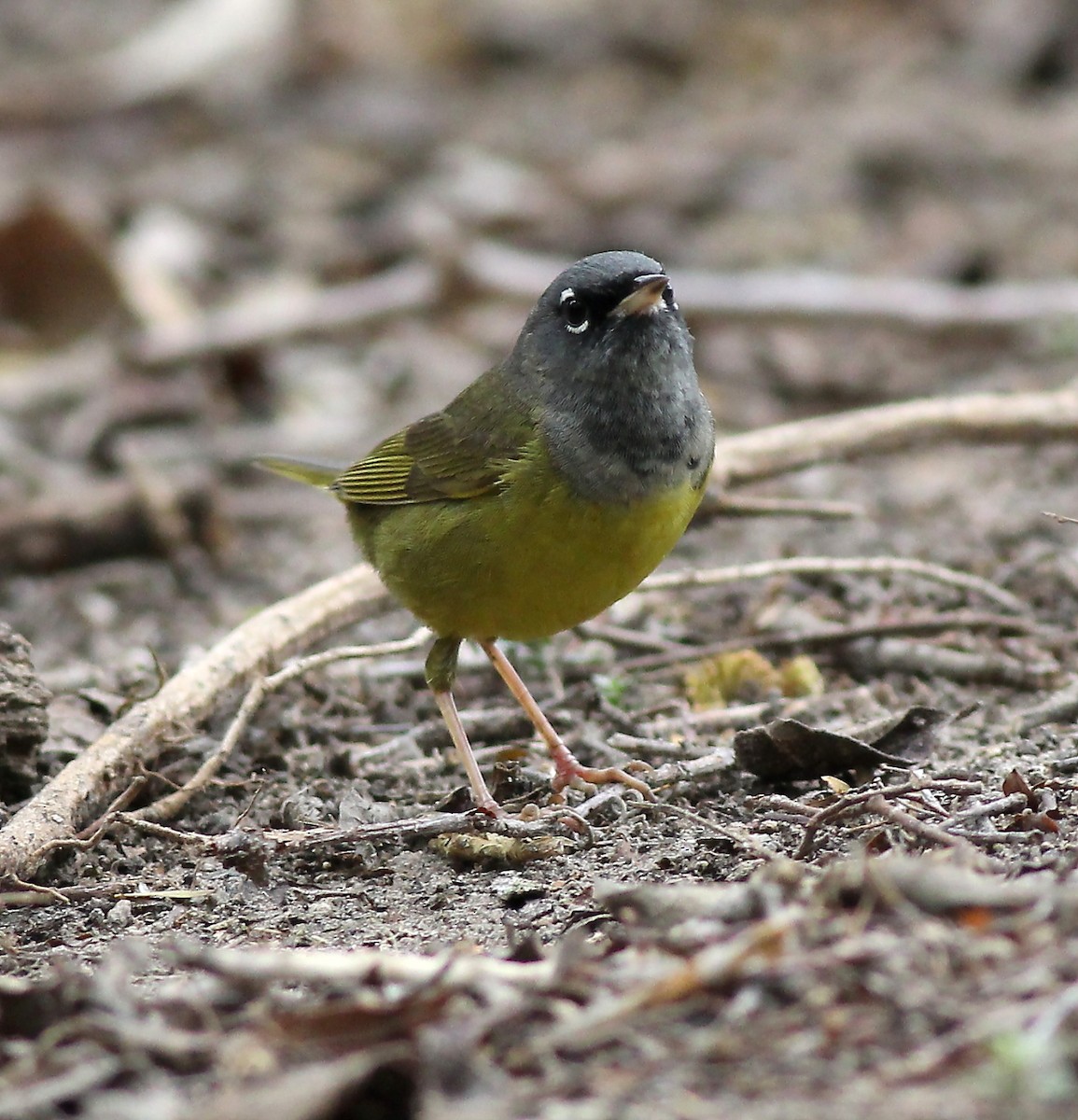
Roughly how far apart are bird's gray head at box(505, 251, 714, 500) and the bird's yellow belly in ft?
0.31

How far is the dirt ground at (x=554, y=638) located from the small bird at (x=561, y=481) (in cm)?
58

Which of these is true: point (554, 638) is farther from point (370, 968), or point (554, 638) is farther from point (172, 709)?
point (370, 968)

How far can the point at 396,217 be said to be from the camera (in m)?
13.0

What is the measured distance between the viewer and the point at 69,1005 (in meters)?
3.20

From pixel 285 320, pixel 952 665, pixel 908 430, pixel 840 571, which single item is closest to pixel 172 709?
→ pixel 840 571

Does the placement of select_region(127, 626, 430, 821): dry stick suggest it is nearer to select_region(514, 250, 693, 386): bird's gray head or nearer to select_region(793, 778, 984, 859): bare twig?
select_region(514, 250, 693, 386): bird's gray head

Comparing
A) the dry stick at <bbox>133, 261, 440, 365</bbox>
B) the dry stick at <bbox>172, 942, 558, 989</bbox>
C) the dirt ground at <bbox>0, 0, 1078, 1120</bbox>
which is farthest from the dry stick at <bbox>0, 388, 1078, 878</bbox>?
the dry stick at <bbox>133, 261, 440, 365</bbox>

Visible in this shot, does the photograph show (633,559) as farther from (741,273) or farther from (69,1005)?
(741,273)

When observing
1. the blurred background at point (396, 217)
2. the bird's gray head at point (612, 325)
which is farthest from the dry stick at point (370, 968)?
the blurred background at point (396, 217)

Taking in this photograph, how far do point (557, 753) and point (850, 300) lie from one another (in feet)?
16.2

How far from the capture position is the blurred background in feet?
30.2

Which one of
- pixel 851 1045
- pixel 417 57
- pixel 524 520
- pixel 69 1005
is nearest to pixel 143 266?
pixel 417 57

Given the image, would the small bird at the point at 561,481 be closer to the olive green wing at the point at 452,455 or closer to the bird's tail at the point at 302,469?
the olive green wing at the point at 452,455

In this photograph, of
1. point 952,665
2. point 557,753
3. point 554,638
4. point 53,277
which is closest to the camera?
point 557,753
